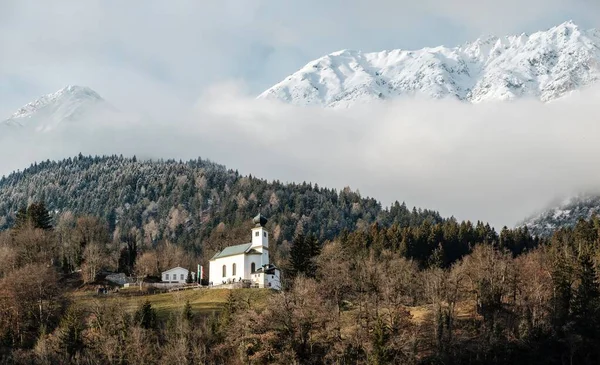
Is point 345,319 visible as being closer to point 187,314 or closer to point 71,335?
point 187,314

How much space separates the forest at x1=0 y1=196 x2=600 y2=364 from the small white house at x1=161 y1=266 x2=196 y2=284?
1951 cm

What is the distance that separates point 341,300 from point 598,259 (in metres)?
37.0

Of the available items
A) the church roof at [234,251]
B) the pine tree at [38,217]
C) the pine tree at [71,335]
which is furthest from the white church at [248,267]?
the pine tree at [71,335]

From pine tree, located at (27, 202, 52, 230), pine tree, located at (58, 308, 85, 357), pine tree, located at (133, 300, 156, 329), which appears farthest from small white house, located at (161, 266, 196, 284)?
pine tree, located at (58, 308, 85, 357)

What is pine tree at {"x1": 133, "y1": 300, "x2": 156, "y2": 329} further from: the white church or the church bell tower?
the church bell tower

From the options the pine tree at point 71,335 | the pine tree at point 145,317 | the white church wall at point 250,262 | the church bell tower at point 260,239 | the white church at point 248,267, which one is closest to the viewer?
the pine tree at point 71,335

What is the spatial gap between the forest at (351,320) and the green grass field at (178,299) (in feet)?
8.03

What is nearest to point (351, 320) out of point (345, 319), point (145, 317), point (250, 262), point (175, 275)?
point (345, 319)

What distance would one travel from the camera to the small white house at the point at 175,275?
13088 centimetres

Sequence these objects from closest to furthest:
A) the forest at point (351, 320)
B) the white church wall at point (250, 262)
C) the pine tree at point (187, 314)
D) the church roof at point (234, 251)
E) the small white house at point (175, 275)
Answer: the forest at point (351, 320)
the pine tree at point (187, 314)
the white church wall at point (250, 262)
the church roof at point (234, 251)
the small white house at point (175, 275)

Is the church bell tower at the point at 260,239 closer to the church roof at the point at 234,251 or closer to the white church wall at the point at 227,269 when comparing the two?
the church roof at the point at 234,251

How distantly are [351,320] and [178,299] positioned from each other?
27988mm

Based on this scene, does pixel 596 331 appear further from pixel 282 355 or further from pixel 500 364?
pixel 282 355

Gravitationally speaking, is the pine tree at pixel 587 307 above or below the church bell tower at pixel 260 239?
below
